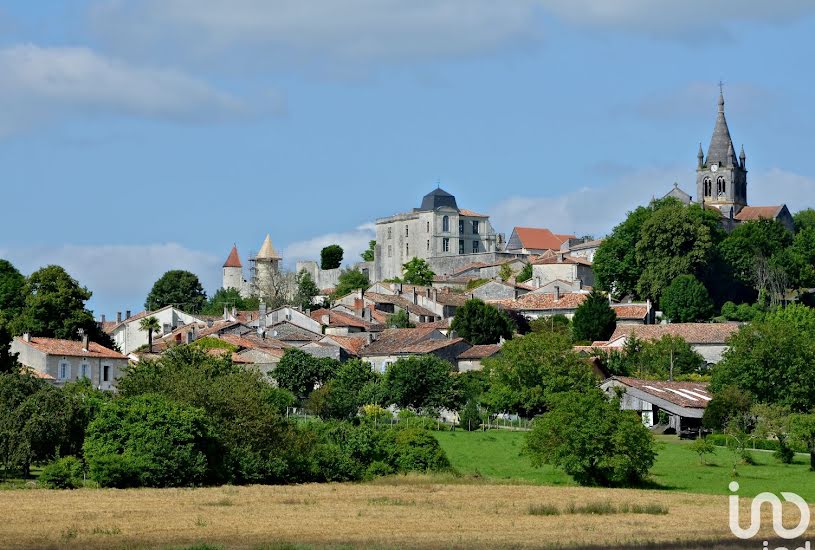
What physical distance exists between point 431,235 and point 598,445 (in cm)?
11057

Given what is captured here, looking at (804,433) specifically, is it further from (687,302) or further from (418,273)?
(418,273)

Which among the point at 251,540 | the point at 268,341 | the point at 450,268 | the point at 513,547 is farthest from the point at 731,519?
the point at 450,268

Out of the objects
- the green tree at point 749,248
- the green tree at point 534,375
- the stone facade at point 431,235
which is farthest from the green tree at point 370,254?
the green tree at point 534,375

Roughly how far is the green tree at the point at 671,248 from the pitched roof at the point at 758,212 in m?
36.4

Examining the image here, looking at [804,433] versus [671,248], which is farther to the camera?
[671,248]

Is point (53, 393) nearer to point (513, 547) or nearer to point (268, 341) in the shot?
point (513, 547)

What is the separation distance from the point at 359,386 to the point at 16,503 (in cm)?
4152

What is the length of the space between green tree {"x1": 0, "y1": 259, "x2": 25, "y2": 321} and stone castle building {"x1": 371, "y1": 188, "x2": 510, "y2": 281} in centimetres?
5923

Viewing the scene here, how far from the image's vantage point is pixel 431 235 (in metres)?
166

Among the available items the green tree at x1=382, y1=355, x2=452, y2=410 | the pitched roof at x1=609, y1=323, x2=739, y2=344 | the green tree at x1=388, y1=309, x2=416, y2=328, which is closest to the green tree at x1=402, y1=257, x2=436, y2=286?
the green tree at x1=388, y1=309, x2=416, y2=328

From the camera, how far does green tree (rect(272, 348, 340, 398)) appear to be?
8956cm

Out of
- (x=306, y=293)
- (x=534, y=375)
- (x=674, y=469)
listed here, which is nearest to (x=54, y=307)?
(x=534, y=375)

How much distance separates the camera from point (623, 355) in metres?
96.1

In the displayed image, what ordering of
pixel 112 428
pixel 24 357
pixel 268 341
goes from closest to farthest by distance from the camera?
1. pixel 112 428
2. pixel 24 357
3. pixel 268 341
